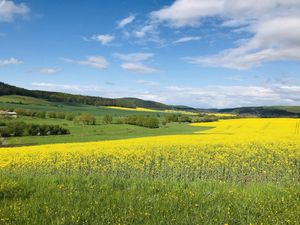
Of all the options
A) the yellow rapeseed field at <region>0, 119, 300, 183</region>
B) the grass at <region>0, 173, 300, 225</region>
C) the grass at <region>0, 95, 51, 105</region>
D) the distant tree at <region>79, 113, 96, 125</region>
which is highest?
the grass at <region>0, 95, 51, 105</region>

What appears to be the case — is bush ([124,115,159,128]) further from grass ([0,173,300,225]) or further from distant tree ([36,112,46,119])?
grass ([0,173,300,225])

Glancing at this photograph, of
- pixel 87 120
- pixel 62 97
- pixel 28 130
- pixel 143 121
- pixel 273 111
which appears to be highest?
pixel 62 97

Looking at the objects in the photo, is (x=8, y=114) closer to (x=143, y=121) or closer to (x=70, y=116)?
(x=70, y=116)

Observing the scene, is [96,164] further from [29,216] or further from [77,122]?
[77,122]

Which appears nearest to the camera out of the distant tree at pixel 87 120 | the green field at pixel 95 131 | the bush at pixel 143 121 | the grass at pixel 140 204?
the grass at pixel 140 204

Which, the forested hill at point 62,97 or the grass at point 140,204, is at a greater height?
the forested hill at point 62,97

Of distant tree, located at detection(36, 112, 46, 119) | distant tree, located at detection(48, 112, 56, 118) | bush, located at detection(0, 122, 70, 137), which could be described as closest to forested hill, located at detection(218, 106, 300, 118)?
distant tree, located at detection(48, 112, 56, 118)

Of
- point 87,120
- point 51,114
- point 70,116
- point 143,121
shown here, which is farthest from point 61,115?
point 143,121

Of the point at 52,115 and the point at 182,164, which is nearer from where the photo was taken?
the point at 182,164

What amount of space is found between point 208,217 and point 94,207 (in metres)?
2.25

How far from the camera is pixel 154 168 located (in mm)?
14305

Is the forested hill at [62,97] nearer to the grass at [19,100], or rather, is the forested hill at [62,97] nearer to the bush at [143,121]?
the grass at [19,100]

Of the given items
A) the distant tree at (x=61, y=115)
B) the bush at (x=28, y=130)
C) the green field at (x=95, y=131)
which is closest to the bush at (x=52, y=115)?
the distant tree at (x=61, y=115)

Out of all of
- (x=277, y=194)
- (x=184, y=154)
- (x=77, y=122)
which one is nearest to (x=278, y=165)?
(x=184, y=154)
